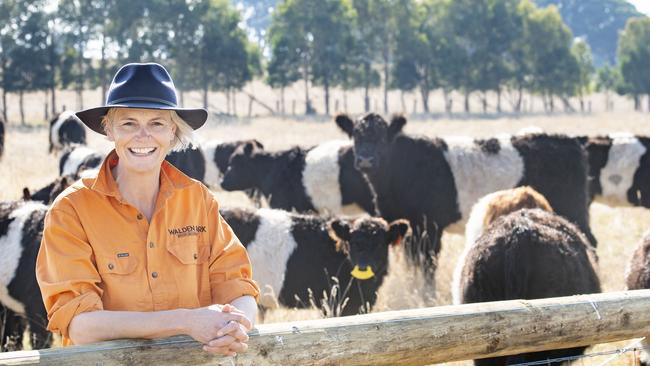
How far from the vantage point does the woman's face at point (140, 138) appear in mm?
2721

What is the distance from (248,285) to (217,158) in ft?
43.8

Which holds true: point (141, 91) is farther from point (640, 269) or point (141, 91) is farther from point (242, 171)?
point (242, 171)

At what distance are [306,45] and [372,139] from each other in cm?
5245

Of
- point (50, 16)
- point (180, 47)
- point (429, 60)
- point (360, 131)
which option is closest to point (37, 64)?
point (50, 16)

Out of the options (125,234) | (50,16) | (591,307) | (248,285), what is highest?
(50,16)

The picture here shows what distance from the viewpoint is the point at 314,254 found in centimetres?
726

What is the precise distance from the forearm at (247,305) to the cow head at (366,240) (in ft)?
13.0

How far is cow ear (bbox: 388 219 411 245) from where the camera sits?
7012 mm

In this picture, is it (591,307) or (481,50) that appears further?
(481,50)

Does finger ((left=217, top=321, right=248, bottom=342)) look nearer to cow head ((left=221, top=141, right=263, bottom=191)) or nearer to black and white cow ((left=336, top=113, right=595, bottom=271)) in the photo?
black and white cow ((left=336, top=113, right=595, bottom=271))

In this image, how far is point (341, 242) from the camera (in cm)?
709

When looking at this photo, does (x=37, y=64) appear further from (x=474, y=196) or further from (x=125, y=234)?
(x=125, y=234)

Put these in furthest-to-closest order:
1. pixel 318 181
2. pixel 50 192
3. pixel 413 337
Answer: pixel 318 181, pixel 50 192, pixel 413 337

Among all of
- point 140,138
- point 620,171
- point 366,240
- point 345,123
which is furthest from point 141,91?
point 620,171
